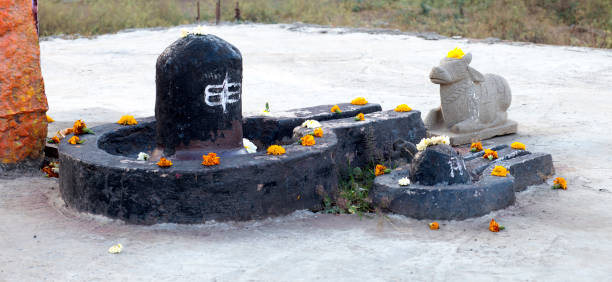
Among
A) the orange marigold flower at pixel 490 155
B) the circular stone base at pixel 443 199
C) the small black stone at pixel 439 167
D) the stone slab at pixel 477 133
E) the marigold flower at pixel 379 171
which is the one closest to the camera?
the circular stone base at pixel 443 199

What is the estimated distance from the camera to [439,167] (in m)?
6.36

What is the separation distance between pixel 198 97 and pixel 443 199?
7.12ft

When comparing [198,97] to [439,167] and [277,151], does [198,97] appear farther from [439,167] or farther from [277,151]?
[439,167]

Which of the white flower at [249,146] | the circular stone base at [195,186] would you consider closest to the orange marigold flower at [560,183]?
the circular stone base at [195,186]

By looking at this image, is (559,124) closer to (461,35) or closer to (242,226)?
(242,226)

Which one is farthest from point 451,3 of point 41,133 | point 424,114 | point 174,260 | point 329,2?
point 174,260

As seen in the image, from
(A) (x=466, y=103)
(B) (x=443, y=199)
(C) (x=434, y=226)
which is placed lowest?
(C) (x=434, y=226)

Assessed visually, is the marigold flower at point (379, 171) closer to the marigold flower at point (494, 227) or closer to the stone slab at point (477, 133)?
the marigold flower at point (494, 227)

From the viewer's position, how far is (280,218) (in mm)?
6301

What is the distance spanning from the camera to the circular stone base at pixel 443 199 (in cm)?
625

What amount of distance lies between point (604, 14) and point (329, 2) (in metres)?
8.27

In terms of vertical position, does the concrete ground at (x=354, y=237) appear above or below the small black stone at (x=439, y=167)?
below

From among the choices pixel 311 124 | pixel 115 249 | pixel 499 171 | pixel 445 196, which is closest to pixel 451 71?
pixel 311 124

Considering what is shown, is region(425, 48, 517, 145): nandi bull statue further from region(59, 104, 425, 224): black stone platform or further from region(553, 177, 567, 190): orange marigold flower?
region(59, 104, 425, 224): black stone platform
